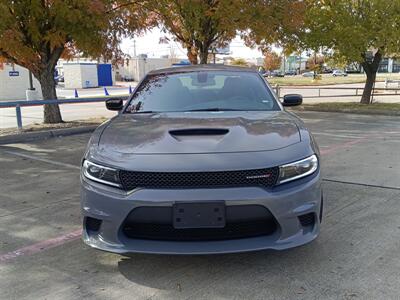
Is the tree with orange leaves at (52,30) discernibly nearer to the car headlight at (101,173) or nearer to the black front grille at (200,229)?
the car headlight at (101,173)

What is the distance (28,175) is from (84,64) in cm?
4143

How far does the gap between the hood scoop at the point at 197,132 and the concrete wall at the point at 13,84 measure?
1056 inches

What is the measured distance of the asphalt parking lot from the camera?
3010 millimetres

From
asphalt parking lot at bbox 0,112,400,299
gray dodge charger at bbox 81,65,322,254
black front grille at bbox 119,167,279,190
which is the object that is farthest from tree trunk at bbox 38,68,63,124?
black front grille at bbox 119,167,279,190

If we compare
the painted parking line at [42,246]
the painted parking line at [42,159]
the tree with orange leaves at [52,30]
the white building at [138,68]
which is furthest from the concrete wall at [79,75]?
the painted parking line at [42,246]

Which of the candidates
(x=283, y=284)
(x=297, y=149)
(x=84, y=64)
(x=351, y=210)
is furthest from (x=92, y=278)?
(x=84, y=64)

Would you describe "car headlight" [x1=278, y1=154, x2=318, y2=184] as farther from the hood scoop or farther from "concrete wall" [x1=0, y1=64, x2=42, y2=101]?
"concrete wall" [x1=0, y1=64, x2=42, y2=101]

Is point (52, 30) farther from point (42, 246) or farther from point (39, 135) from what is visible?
point (42, 246)

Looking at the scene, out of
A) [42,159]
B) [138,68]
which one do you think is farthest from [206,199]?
[138,68]

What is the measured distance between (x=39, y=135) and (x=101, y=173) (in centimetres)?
759

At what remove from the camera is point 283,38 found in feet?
52.7

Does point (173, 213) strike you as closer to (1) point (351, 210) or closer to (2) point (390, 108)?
(1) point (351, 210)

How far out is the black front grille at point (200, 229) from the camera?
291 centimetres

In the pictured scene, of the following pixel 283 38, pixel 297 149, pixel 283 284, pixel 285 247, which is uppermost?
pixel 283 38
